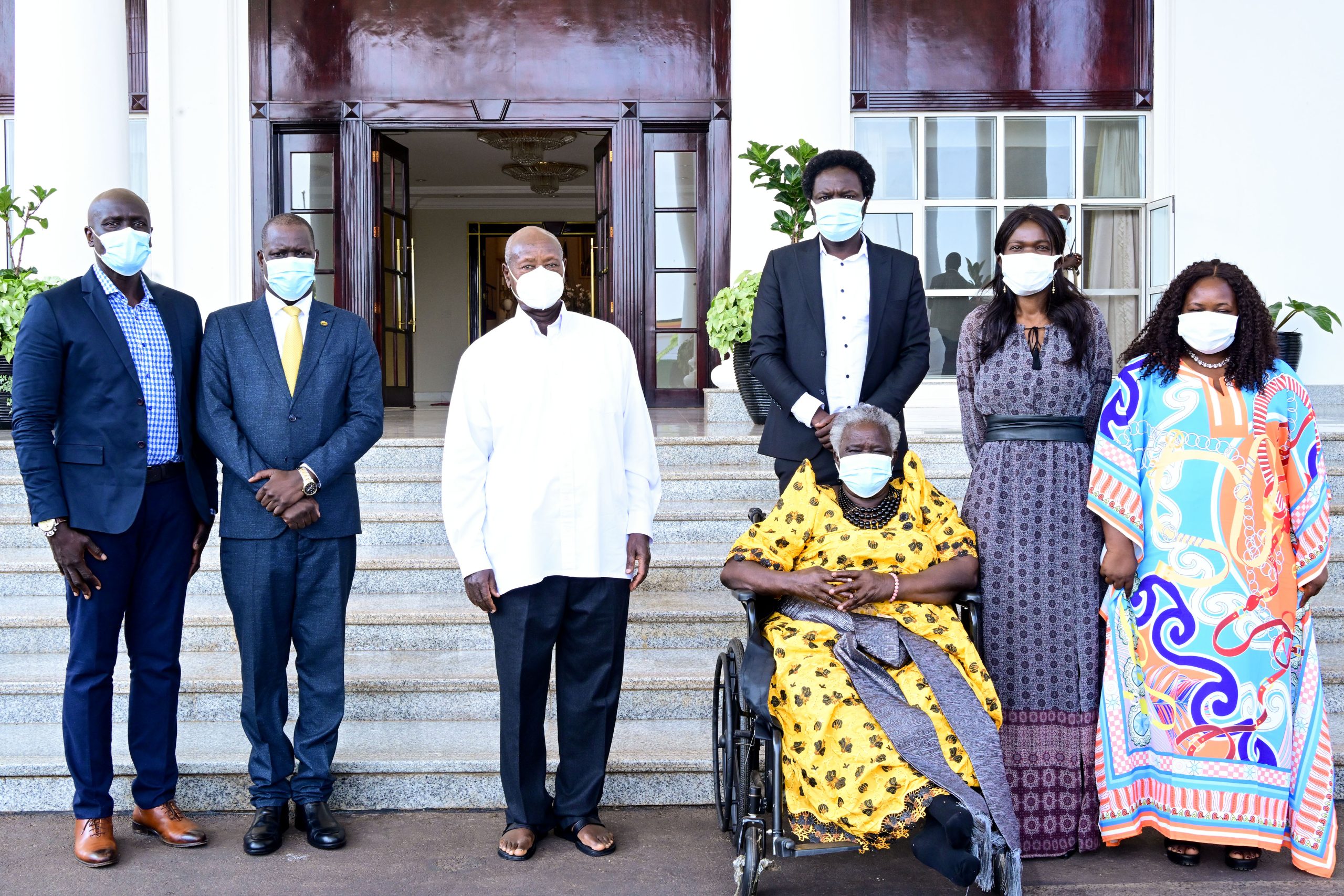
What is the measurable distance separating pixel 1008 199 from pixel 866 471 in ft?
19.9

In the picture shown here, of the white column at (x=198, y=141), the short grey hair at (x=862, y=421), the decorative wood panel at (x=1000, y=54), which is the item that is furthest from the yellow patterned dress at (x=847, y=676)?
the white column at (x=198, y=141)

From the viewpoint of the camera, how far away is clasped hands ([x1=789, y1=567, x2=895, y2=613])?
3.09 m

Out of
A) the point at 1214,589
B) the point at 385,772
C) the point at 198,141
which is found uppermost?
the point at 198,141

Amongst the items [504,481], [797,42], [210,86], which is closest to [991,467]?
[504,481]

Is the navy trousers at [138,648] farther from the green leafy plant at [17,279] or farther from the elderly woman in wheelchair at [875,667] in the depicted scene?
the green leafy plant at [17,279]

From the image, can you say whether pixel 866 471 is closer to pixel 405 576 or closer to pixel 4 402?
pixel 405 576

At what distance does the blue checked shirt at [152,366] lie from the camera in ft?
10.5

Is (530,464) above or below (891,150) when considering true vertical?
below

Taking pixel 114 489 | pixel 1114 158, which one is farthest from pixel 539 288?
pixel 1114 158

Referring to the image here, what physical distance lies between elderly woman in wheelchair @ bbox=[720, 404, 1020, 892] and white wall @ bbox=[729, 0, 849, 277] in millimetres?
4395

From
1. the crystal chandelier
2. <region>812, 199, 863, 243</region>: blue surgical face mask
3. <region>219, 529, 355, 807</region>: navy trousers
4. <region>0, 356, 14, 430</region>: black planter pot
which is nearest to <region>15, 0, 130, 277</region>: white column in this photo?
<region>0, 356, 14, 430</region>: black planter pot

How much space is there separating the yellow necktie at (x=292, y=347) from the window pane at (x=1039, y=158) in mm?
6529

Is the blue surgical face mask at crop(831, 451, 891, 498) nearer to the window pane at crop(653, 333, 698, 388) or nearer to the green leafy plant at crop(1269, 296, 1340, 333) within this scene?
the green leafy plant at crop(1269, 296, 1340, 333)

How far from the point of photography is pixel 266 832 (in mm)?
3193
